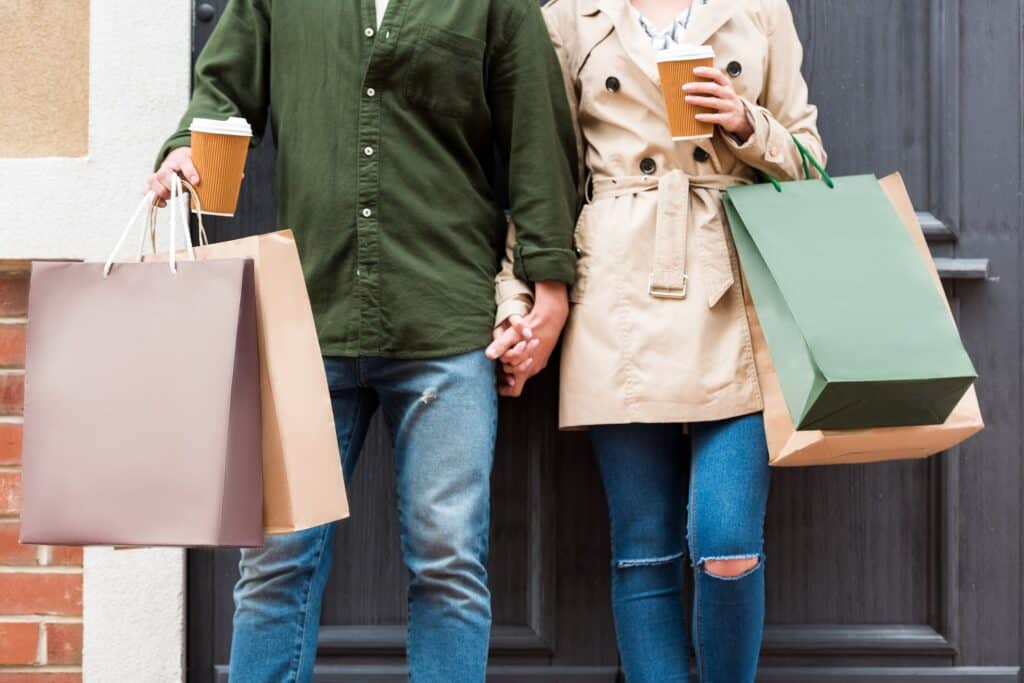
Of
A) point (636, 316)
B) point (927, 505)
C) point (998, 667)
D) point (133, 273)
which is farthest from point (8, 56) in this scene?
point (998, 667)

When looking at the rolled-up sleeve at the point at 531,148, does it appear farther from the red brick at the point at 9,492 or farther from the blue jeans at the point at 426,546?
the red brick at the point at 9,492

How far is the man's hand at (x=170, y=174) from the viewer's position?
1.80 metres

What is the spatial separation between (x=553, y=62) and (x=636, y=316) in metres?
0.51

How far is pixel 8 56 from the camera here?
2.38 metres

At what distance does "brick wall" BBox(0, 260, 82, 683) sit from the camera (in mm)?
2348

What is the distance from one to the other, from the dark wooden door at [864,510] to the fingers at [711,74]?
2.19 feet

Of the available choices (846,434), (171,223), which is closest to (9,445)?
(171,223)

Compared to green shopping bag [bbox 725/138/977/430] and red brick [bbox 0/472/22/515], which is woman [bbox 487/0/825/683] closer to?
green shopping bag [bbox 725/138/977/430]

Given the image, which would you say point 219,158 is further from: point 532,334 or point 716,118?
point 716,118

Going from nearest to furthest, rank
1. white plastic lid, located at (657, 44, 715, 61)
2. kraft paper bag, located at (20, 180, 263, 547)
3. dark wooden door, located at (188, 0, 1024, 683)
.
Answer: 1. kraft paper bag, located at (20, 180, 263, 547)
2. white plastic lid, located at (657, 44, 715, 61)
3. dark wooden door, located at (188, 0, 1024, 683)

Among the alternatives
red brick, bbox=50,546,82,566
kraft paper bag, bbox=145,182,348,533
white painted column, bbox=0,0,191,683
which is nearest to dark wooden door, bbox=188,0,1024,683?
white painted column, bbox=0,0,191,683

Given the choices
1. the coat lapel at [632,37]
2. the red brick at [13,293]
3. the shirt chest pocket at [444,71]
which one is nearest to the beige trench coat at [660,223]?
the coat lapel at [632,37]

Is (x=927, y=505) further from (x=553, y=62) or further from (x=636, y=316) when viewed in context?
(x=553, y=62)

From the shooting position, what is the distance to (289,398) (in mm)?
1652
